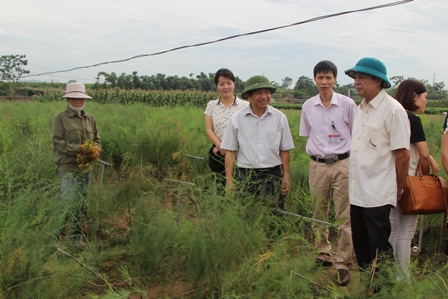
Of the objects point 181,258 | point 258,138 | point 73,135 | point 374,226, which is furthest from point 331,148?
point 73,135

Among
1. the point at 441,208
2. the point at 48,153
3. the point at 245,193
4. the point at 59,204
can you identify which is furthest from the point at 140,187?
the point at 441,208

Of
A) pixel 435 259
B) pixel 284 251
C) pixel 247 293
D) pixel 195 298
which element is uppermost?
pixel 284 251

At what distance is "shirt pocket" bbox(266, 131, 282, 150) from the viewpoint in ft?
11.7

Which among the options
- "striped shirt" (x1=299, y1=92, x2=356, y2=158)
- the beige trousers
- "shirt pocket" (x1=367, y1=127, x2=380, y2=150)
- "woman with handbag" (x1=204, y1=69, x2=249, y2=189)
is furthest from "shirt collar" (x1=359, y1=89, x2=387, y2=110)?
"woman with handbag" (x1=204, y1=69, x2=249, y2=189)

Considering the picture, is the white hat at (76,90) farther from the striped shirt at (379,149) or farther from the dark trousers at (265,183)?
the striped shirt at (379,149)

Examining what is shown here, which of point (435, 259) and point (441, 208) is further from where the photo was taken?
point (435, 259)

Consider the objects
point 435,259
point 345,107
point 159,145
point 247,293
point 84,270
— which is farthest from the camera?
point 159,145

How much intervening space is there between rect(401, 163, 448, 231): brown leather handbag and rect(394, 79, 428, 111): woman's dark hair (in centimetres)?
52

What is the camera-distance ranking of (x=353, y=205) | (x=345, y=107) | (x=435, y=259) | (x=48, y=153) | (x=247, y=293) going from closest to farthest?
1. (x=247, y=293)
2. (x=353, y=205)
3. (x=345, y=107)
4. (x=435, y=259)
5. (x=48, y=153)

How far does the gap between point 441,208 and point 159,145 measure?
431cm

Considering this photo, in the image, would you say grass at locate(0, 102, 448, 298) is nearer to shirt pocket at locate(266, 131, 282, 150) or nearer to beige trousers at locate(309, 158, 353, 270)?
beige trousers at locate(309, 158, 353, 270)

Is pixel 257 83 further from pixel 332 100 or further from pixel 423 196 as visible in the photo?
pixel 423 196

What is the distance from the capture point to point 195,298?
9.40 ft

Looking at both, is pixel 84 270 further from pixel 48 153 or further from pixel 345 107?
pixel 48 153
